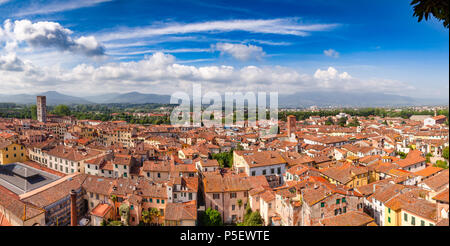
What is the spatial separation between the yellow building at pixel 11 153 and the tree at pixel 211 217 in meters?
12.2

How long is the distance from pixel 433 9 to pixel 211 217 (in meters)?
8.05

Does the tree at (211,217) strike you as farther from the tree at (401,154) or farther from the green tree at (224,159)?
the tree at (401,154)

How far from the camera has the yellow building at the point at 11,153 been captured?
14.1 m

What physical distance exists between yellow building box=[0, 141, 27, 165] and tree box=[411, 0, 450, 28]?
17.9 metres

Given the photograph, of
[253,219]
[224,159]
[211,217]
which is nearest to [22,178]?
[211,217]

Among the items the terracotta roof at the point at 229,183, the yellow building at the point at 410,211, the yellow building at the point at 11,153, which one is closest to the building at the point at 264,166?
the terracotta roof at the point at 229,183

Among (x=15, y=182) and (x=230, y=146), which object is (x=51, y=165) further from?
(x=230, y=146)

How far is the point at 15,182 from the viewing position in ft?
35.8

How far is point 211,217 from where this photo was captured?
8727 millimetres

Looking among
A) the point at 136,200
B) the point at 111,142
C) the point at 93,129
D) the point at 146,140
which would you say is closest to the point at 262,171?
the point at 136,200

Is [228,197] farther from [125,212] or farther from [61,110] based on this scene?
[61,110]

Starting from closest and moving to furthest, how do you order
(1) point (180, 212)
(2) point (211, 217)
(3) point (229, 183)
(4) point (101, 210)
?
1. (1) point (180, 212)
2. (2) point (211, 217)
3. (4) point (101, 210)
4. (3) point (229, 183)

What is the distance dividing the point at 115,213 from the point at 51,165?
775 cm

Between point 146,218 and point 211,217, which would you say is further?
point 146,218
